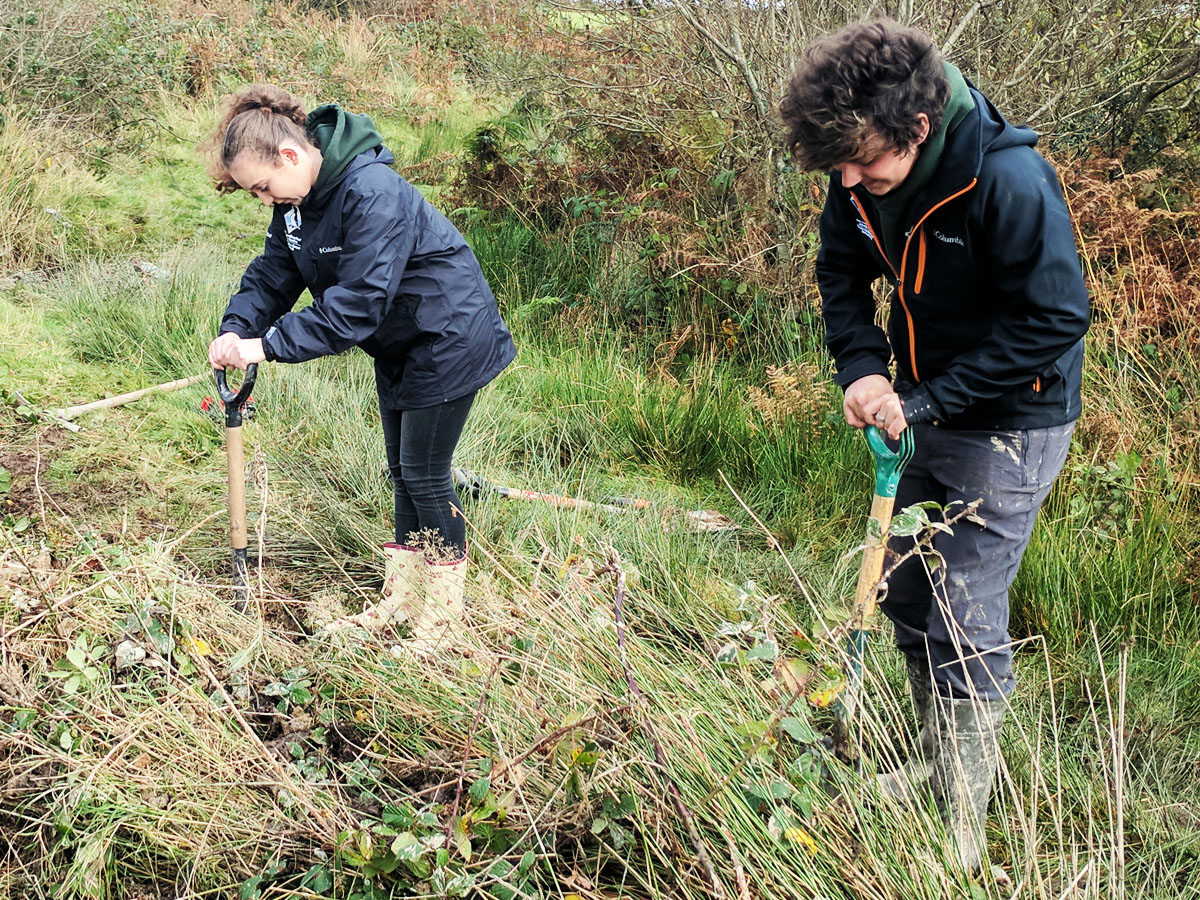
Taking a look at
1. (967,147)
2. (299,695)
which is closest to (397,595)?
(299,695)

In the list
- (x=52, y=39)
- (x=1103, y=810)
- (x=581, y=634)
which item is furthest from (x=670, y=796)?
(x=52, y=39)

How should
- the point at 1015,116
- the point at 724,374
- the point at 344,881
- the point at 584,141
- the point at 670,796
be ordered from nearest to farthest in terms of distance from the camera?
the point at 670,796
the point at 344,881
the point at 724,374
the point at 1015,116
the point at 584,141

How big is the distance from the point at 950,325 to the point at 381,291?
61.4 inches

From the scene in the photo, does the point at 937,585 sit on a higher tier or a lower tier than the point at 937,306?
lower

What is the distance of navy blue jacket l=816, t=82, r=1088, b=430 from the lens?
82.9 inches

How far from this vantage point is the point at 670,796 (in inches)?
81.5

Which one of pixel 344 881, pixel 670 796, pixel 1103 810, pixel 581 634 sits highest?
pixel 581 634

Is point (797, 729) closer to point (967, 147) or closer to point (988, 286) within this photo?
point (988, 286)

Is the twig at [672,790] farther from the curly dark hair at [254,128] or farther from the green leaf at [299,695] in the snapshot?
the curly dark hair at [254,128]

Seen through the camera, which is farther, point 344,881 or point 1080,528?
point 1080,528

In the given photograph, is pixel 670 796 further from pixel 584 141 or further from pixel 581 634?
pixel 584 141

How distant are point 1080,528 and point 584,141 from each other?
4.84 meters

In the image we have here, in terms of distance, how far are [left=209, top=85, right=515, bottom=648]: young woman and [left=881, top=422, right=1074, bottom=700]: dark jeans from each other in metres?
1.23

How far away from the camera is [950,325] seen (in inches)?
92.6
